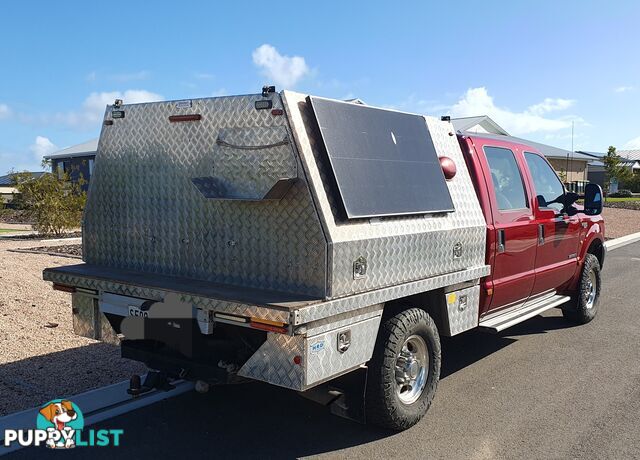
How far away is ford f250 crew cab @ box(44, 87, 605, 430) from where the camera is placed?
371 centimetres

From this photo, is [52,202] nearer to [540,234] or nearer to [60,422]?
[60,422]

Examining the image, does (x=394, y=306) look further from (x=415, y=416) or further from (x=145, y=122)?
(x=145, y=122)

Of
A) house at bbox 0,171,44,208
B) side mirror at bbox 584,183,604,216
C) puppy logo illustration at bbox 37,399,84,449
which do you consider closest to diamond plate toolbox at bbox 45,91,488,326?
puppy logo illustration at bbox 37,399,84,449

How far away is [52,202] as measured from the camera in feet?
52.5

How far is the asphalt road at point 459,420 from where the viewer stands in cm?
407

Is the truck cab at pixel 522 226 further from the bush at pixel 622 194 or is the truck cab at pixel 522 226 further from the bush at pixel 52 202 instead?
Result: the bush at pixel 622 194

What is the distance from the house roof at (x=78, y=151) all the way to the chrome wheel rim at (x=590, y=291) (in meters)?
29.9

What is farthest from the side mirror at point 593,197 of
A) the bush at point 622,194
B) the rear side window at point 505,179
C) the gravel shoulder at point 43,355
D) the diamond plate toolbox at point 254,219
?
the bush at point 622,194

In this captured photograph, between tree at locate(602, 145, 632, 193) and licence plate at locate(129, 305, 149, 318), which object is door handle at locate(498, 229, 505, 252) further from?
tree at locate(602, 145, 632, 193)

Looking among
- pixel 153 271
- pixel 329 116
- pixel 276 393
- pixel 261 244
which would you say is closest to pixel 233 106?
pixel 329 116

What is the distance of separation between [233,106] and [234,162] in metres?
0.39

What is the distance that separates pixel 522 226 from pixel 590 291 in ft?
8.90

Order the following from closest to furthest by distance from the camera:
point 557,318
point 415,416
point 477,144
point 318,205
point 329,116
Result: point 318,205 → point 329,116 → point 415,416 → point 477,144 → point 557,318

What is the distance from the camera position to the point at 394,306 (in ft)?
14.5
